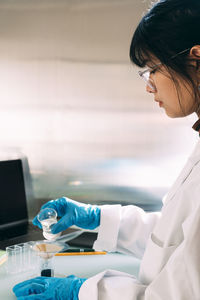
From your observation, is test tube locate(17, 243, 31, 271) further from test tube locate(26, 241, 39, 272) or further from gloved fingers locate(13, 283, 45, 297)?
gloved fingers locate(13, 283, 45, 297)

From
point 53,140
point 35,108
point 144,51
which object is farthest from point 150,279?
point 35,108

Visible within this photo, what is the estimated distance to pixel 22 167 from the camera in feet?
6.03

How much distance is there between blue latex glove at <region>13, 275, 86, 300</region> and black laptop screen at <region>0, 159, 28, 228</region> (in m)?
0.76

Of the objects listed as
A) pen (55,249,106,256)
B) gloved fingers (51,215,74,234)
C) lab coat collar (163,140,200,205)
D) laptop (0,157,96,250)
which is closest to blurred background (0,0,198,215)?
laptop (0,157,96,250)

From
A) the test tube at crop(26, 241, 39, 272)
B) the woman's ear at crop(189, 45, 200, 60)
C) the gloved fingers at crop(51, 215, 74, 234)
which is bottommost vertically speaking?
the test tube at crop(26, 241, 39, 272)

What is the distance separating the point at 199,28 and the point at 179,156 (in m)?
0.91

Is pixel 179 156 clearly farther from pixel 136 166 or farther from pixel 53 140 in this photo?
pixel 53 140

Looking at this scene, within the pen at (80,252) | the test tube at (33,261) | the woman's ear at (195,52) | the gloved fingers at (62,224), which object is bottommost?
the pen at (80,252)

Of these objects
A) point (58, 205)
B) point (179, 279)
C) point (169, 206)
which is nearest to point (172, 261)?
point (179, 279)

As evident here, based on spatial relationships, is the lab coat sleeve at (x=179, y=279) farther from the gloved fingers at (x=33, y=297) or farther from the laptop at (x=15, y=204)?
the laptop at (x=15, y=204)

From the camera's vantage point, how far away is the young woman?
2.59 ft

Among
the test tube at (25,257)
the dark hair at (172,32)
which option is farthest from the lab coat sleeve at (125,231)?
the dark hair at (172,32)

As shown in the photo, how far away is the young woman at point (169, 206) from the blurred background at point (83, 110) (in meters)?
0.67

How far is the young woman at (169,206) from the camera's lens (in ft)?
2.59
